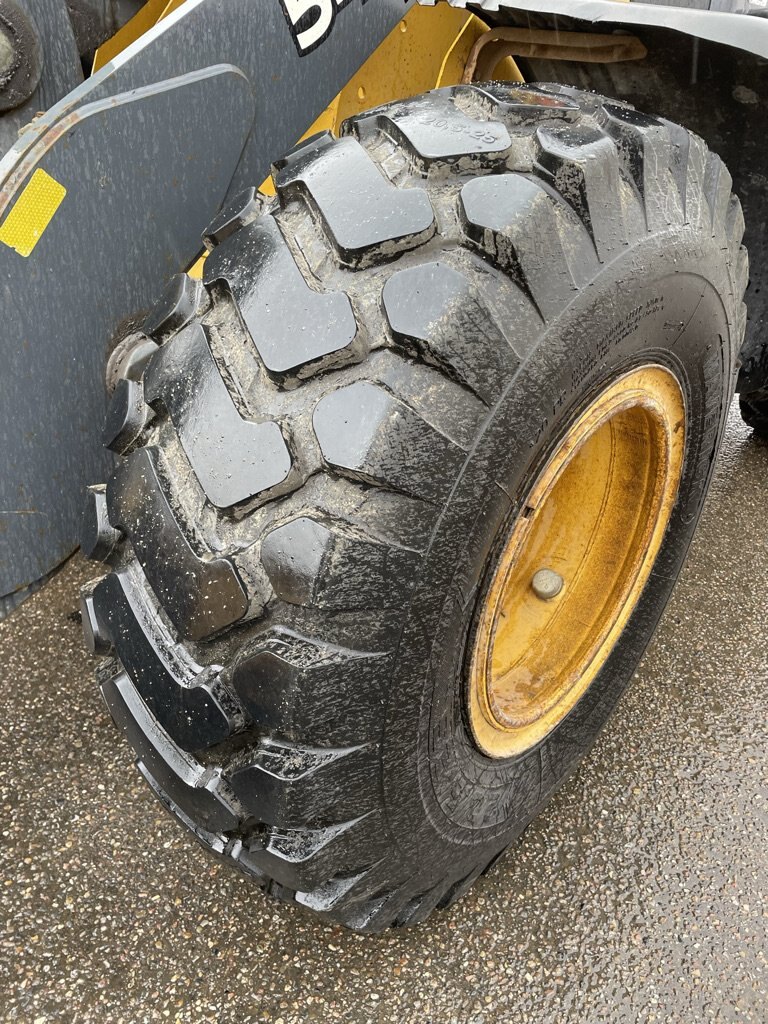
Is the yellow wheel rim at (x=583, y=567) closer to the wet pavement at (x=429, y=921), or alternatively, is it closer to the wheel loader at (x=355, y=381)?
the wheel loader at (x=355, y=381)

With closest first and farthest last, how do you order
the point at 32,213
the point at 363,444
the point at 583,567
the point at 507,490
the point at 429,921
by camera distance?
the point at 363,444
the point at 507,490
the point at 32,213
the point at 429,921
the point at 583,567

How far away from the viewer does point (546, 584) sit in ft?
5.12

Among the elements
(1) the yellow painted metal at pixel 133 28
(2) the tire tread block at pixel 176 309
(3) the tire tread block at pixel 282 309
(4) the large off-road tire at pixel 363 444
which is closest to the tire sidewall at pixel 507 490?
(4) the large off-road tire at pixel 363 444

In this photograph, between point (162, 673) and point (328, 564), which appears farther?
point (162, 673)

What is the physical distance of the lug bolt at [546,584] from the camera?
1.56m

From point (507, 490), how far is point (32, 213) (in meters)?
0.80

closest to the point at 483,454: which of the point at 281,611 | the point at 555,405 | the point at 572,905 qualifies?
the point at 555,405

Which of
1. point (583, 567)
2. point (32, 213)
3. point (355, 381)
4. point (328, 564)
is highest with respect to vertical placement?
point (32, 213)

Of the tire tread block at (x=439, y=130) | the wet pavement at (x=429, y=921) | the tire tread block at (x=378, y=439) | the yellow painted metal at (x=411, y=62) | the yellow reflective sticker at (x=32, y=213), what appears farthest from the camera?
the yellow painted metal at (x=411, y=62)

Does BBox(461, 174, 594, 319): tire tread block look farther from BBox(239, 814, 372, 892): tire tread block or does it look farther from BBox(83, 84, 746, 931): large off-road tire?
BBox(239, 814, 372, 892): tire tread block

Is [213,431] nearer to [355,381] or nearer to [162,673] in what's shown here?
[355,381]

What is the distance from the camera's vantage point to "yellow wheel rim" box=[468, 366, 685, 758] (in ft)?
4.54

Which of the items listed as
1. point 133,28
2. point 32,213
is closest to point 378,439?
point 32,213

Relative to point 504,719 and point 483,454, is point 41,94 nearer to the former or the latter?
point 483,454
